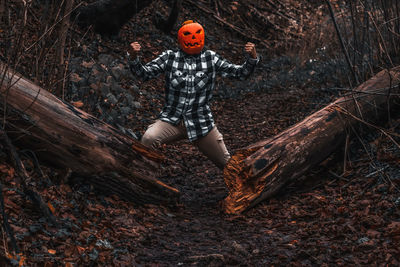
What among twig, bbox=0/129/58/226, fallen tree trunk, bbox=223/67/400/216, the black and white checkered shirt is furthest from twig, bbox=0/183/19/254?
the black and white checkered shirt

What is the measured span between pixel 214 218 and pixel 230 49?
7.23 meters

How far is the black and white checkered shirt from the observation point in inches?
175

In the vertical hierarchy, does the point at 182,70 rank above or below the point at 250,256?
above

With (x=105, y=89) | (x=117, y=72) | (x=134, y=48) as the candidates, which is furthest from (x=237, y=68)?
(x=117, y=72)

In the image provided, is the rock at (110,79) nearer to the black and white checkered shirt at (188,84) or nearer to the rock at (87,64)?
the rock at (87,64)

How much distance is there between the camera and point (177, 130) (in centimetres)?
454

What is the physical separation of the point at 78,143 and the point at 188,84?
1482 millimetres

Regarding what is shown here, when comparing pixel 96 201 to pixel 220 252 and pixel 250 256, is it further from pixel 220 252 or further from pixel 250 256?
pixel 250 256

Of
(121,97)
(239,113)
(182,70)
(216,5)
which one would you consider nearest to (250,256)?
(182,70)

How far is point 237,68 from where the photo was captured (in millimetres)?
A: 4625

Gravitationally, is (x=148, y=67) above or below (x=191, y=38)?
below

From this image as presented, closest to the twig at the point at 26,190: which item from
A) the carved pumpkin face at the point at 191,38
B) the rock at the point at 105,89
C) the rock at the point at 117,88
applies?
the carved pumpkin face at the point at 191,38

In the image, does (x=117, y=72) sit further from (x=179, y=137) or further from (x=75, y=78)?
(x=179, y=137)

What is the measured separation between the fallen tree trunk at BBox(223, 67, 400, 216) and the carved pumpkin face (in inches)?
47.3
